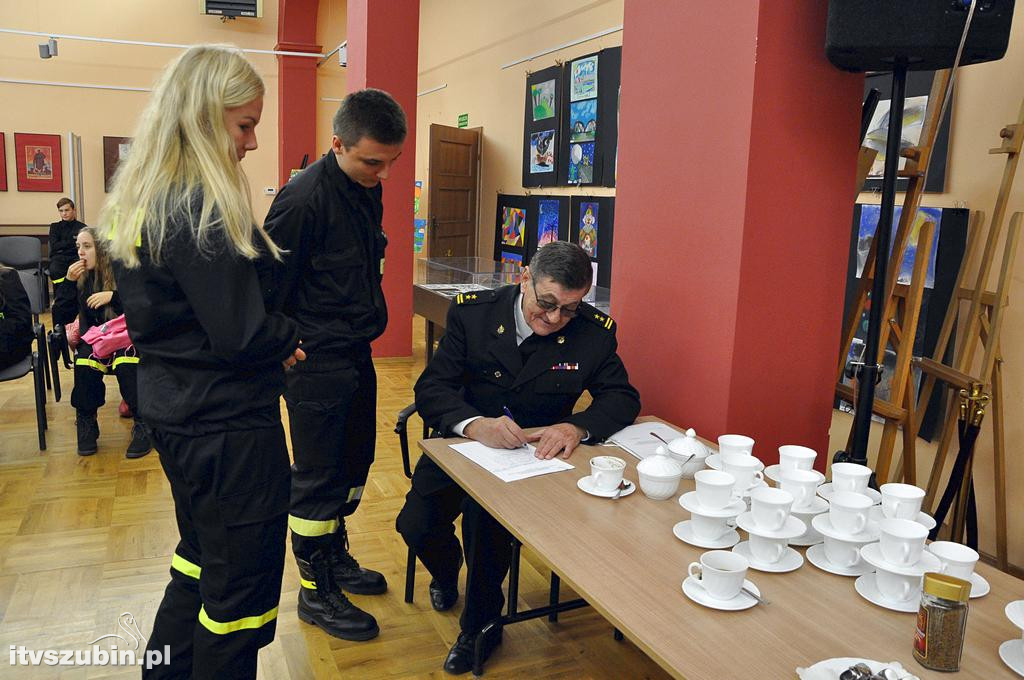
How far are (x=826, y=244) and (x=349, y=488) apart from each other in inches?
68.5

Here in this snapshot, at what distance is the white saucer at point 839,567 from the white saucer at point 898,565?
63 millimetres

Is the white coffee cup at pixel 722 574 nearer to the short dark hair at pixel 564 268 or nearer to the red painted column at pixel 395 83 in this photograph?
the short dark hair at pixel 564 268

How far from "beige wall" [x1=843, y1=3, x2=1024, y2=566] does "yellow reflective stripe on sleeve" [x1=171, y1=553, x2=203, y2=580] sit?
306 cm

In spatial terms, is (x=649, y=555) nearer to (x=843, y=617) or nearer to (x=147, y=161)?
(x=843, y=617)

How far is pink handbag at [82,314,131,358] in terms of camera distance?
4.12 meters

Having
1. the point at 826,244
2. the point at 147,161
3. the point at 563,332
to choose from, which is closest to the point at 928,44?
the point at 826,244

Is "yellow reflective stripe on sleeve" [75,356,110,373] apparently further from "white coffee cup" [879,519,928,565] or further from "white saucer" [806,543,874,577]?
"white coffee cup" [879,519,928,565]

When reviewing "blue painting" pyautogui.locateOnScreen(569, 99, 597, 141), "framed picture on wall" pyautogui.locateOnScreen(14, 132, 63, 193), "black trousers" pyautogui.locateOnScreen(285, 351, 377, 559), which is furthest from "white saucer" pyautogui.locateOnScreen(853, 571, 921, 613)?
"framed picture on wall" pyautogui.locateOnScreen(14, 132, 63, 193)

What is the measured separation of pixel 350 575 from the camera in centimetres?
288

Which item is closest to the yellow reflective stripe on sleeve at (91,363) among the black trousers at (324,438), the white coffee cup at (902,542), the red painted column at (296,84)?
the black trousers at (324,438)

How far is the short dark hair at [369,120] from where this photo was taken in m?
2.30

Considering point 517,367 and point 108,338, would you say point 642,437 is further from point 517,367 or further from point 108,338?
point 108,338

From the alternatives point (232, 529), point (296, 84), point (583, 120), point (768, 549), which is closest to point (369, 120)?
point (232, 529)

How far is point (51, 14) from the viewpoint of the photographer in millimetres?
10289
